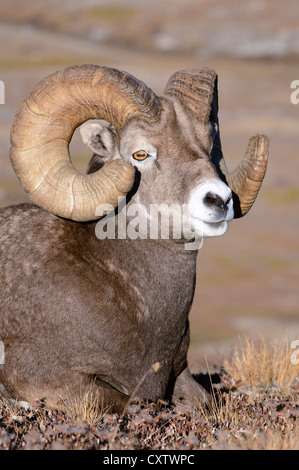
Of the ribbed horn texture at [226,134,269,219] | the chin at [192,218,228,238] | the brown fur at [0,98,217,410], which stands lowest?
the brown fur at [0,98,217,410]

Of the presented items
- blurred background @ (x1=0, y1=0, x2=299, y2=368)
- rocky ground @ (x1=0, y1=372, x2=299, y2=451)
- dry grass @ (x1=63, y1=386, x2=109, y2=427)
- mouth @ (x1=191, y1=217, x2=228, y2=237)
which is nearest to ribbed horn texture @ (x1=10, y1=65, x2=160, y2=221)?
mouth @ (x1=191, y1=217, x2=228, y2=237)

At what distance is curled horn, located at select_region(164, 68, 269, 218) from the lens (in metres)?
8.79

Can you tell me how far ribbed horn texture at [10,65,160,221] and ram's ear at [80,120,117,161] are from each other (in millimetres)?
359

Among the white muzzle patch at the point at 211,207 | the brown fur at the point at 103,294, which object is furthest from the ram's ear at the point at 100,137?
the white muzzle patch at the point at 211,207

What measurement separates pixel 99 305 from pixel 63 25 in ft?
416

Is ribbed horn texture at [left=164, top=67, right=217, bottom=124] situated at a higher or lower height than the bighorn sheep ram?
higher

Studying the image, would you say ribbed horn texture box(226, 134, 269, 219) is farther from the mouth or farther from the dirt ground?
the dirt ground

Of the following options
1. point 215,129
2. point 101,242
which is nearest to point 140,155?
point 101,242

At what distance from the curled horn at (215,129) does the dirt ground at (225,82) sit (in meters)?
3.01

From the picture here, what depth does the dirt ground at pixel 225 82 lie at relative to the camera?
29.5m

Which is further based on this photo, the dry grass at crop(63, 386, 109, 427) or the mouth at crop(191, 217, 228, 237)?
the mouth at crop(191, 217, 228, 237)

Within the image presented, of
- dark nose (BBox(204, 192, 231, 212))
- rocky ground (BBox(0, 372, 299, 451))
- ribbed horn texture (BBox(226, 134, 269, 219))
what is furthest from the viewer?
ribbed horn texture (BBox(226, 134, 269, 219))

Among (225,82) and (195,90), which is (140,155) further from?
(225,82)

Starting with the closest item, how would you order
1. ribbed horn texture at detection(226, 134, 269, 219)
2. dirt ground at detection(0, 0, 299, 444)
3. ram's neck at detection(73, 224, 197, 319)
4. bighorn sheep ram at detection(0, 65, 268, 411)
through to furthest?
bighorn sheep ram at detection(0, 65, 268, 411) → ram's neck at detection(73, 224, 197, 319) → ribbed horn texture at detection(226, 134, 269, 219) → dirt ground at detection(0, 0, 299, 444)
